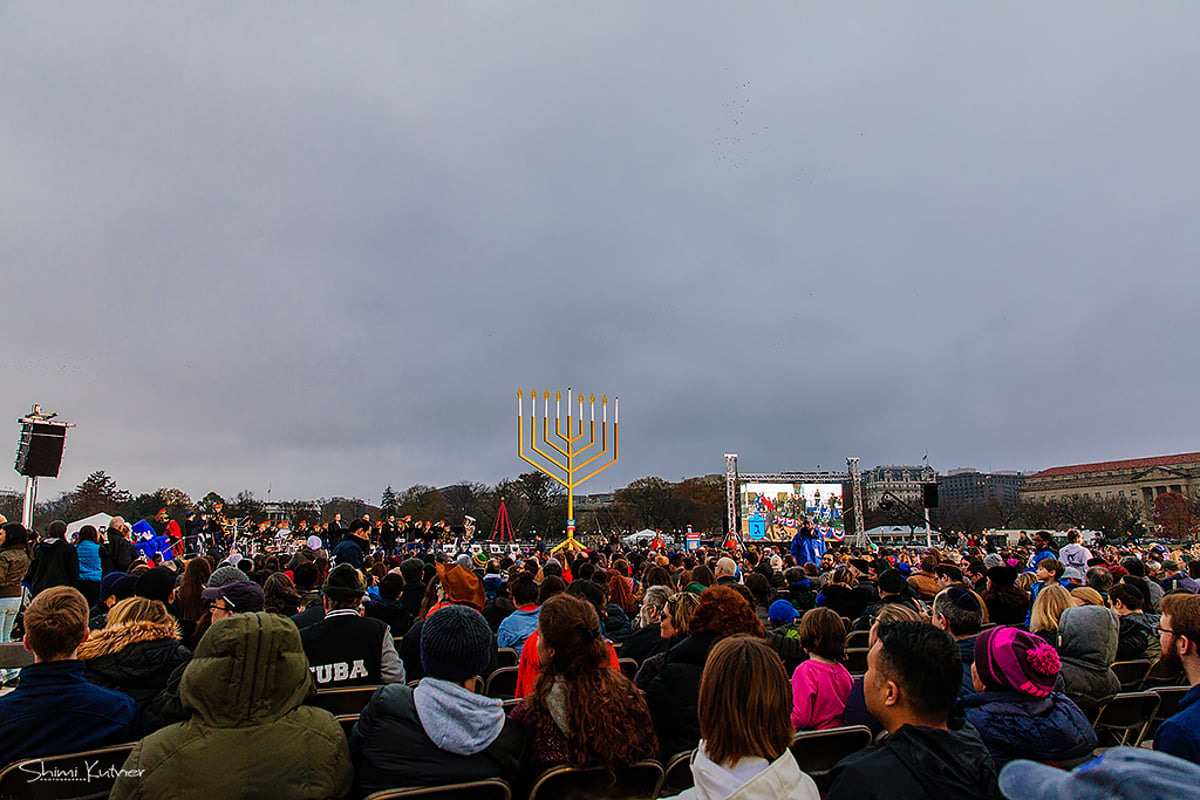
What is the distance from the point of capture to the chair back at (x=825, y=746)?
2.95 meters

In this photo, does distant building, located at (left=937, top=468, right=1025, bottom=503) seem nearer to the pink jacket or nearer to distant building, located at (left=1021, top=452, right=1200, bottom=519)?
distant building, located at (left=1021, top=452, right=1200, bottom=519)

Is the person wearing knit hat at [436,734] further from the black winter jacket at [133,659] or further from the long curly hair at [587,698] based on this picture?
the black winter jacket at [133,659]

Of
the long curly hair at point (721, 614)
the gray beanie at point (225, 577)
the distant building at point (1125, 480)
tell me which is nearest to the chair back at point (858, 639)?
the long curly hair at point (721, 614)

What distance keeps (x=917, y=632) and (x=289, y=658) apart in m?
2.15

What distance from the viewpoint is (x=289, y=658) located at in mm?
2430

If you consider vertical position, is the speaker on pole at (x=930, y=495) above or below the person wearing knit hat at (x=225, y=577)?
above

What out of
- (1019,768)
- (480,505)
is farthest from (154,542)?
(480,505)

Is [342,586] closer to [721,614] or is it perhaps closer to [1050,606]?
[721,614]

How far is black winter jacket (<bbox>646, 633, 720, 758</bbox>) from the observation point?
330 centimetres

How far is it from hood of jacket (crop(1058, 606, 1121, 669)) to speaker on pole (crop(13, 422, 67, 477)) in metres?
15.7

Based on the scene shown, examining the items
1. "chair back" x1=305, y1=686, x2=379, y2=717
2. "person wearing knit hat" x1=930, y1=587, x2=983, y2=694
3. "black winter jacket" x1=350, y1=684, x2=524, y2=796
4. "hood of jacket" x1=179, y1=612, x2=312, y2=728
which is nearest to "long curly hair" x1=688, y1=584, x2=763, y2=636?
"person wearing knit hat" x1=930, y1=587, x2=983, y2=694

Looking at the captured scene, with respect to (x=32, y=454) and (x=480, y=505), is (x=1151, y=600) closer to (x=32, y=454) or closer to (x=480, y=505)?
(x=32, y=454)

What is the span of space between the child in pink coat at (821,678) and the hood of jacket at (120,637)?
3335mm

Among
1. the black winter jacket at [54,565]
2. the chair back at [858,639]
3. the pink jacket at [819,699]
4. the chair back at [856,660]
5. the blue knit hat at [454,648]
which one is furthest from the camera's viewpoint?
the black winter jacket at [54,565]
